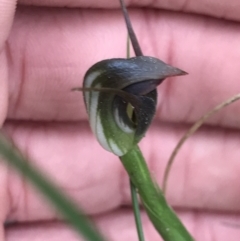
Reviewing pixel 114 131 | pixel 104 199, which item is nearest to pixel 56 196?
pixel 114 131

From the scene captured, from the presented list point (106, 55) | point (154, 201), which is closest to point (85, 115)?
point (106, 55)

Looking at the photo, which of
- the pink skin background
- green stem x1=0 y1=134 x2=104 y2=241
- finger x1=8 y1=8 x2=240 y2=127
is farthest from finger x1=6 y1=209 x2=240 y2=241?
green stem x1=0 y1=134 x2=104 y2=241

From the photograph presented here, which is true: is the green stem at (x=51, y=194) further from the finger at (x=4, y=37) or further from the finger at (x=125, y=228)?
the finger at (x=125, y=228)

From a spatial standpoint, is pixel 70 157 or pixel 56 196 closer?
pixel 56 196

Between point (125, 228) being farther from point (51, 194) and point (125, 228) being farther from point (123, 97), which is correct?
point (51, 194)

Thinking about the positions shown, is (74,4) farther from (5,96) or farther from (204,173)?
(204,173)

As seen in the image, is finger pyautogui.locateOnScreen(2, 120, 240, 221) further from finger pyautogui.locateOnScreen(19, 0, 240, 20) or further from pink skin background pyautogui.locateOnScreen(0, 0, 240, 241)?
finger pyautogui.locateOnScreen(19, 0, 240, 20)

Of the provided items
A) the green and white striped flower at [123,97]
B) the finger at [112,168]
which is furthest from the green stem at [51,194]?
the finger at [112,168]
